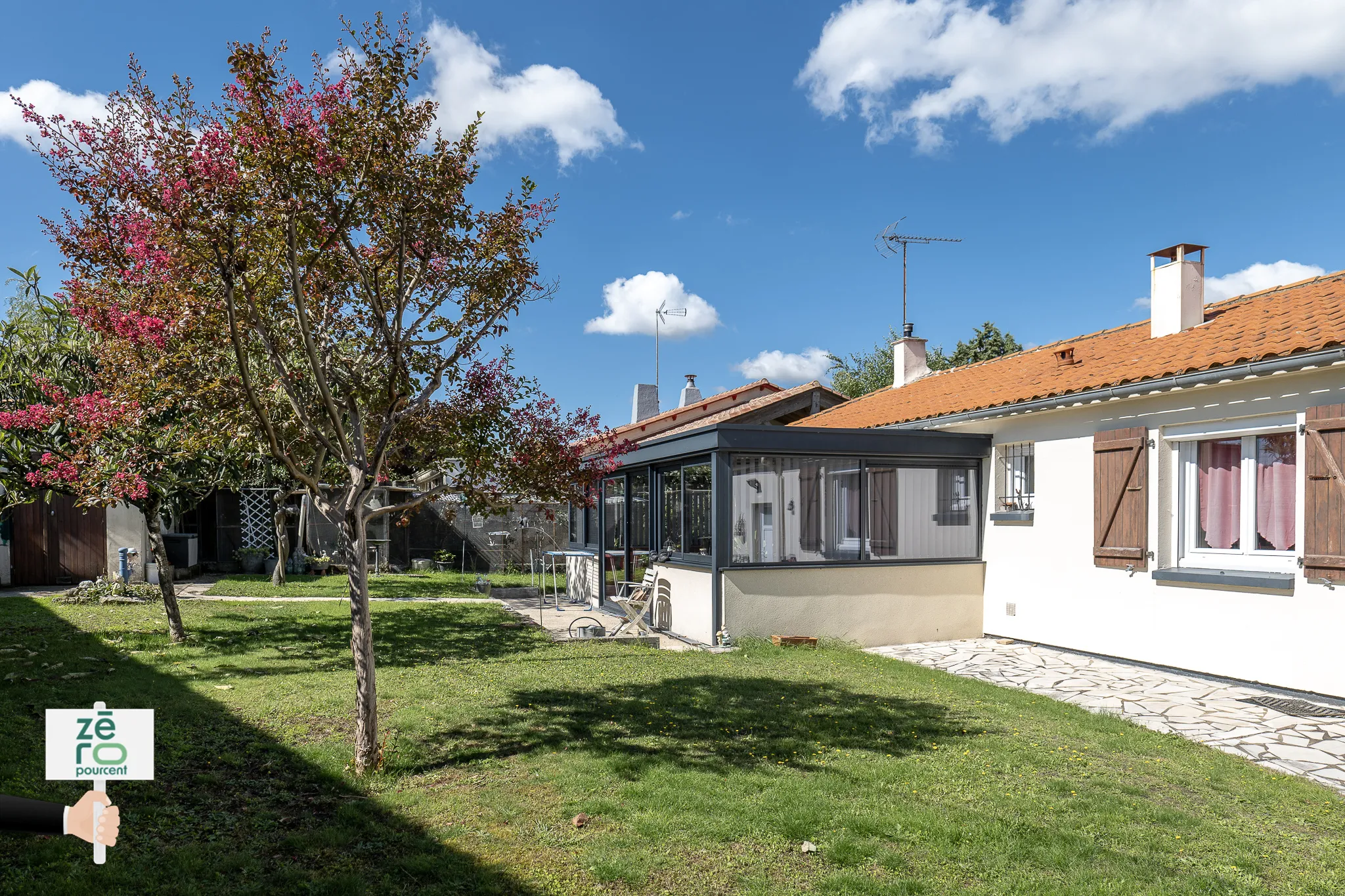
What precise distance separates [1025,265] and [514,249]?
76.4 feet

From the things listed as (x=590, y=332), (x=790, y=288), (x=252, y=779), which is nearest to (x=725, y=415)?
(x=790, y=288)

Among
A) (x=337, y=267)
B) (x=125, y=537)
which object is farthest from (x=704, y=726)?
(x=125, y=537)

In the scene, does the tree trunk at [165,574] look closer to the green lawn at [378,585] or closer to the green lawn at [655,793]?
the green lawn at [655,793]

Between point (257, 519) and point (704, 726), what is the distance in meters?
18.4

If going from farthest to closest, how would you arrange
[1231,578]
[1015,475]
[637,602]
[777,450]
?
1. [637,602]
2. [1015,475]
3. [777,450]
4. [1231,578]

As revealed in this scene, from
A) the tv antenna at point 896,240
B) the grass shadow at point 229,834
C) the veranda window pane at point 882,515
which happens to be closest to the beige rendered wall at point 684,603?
the veranda window pane at point 882,515


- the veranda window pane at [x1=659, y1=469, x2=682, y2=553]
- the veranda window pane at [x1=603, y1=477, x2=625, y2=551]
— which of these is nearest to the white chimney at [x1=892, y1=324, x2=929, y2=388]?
the veranda window pane at [x1=603, y1=477, x2=625, y2=551]

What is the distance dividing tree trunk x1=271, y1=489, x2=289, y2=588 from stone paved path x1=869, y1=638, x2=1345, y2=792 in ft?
42.1

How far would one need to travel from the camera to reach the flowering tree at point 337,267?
16.7 ft

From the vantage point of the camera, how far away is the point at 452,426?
6.42m

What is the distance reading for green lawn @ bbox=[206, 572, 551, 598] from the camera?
16.4 meters

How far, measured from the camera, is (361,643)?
5.74 meters

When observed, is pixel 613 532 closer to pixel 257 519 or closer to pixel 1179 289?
pixel 1179 289

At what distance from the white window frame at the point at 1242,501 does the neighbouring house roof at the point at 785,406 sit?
1124 centimetres
